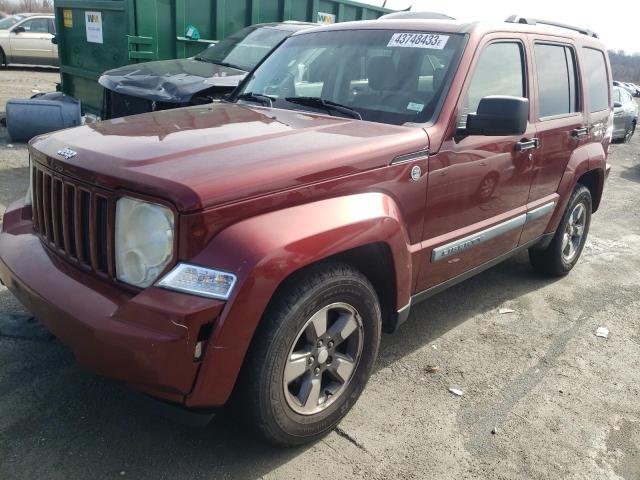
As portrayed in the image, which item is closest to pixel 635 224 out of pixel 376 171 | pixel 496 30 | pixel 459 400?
pixel 496 30

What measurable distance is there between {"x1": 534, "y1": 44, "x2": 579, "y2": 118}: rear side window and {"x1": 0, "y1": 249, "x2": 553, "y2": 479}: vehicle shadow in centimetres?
289

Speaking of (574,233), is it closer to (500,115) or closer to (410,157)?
(500,115)

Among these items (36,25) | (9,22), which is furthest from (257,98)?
(9,22)

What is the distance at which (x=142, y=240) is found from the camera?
7.16 feet

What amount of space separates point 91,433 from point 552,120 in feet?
11.4

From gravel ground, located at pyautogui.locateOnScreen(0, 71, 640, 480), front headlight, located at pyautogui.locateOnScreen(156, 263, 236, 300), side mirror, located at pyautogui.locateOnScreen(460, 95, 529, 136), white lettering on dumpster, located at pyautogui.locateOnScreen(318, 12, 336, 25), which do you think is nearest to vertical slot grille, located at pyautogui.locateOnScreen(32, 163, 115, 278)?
front headlight, located at pyautogui.locateOnScreen(156, 263, 236, 300)

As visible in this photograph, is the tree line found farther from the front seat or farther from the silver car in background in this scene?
the front seat

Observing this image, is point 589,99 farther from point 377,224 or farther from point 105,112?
point 105,112

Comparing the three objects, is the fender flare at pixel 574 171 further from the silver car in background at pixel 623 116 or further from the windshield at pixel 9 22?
the windshield at pixel 9 22

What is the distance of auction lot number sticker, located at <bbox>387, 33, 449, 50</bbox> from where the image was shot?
3303 mm

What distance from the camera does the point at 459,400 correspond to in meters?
3.14

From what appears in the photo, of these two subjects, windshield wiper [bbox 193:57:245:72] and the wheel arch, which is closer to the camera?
the wheel arch

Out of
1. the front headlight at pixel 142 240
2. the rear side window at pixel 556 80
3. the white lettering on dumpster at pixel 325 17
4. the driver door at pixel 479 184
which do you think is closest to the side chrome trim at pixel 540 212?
the driver door at pixel 479 184

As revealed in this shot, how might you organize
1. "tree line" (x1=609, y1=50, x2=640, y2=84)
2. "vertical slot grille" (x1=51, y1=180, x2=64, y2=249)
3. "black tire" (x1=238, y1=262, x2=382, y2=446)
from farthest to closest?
"tree line" (x1=609, y1=50, x2=640, y2=84)
"vertical slot grille" (x1=51, y1=180, x2=64, y2=249)
"black tire" (x1=238, y1=262, x2=382, y2=446)
